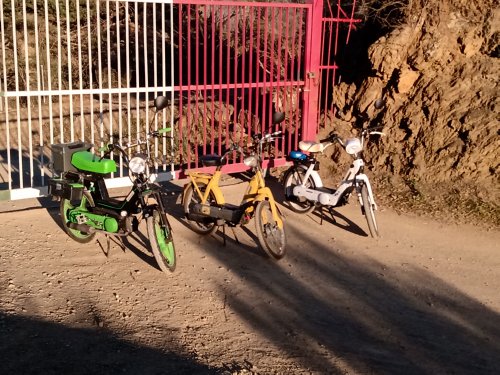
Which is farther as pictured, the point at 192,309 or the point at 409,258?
the point at 409,258

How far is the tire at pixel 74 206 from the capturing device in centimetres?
646

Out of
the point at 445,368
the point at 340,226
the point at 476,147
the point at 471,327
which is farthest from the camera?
the point at 476,147

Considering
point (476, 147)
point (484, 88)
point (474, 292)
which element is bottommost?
point (474, 292)

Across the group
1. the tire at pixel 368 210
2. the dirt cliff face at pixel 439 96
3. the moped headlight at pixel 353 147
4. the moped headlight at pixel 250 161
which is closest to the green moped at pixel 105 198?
the moped headlight at pixel 250 161

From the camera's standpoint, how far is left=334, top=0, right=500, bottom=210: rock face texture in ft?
28.5

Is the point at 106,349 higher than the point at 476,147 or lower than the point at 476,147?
lower

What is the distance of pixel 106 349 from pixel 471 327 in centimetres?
283

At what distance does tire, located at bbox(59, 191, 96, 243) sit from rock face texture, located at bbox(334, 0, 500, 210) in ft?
14.4

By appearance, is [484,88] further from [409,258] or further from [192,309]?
[192,309]

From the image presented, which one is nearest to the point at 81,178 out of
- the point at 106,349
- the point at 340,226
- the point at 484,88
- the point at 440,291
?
the point at 106,349

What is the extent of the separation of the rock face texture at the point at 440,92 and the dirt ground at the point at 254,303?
4.60 ft

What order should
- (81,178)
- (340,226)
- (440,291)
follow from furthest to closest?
(340,226) → (81,178) → (440,291)

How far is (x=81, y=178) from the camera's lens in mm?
6395

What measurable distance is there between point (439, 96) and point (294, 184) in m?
2.63
